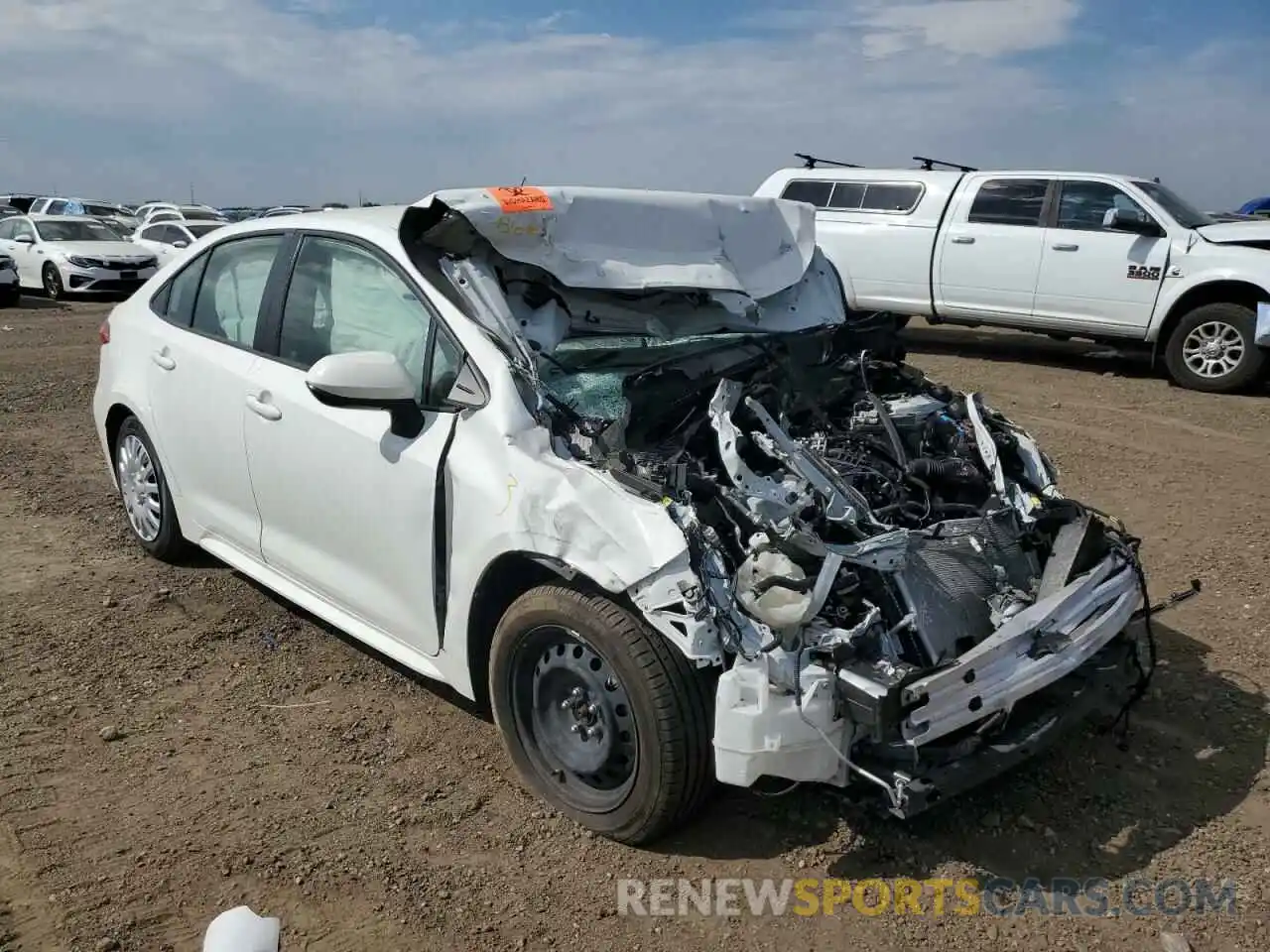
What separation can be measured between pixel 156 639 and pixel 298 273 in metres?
1.71

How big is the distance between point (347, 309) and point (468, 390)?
0.79 meters

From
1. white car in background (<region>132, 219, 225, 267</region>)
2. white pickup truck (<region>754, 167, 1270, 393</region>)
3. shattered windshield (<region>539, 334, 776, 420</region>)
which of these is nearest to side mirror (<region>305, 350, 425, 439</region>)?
shattered windshield (<region>539, 334, 776, 420</region>)

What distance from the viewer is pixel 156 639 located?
4.29m

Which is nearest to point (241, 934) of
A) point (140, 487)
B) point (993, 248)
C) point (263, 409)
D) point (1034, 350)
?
point (263, 409)

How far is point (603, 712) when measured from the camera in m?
2.91

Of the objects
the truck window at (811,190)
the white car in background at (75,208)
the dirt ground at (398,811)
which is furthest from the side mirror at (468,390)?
the white car in background at (75,208)

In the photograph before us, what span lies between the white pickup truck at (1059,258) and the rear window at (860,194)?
1 centimetres

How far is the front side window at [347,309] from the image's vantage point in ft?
11.3

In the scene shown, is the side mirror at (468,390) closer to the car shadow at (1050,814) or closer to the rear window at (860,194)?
the car shadow at (1050,814)

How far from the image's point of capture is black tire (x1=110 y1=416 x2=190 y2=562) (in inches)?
186

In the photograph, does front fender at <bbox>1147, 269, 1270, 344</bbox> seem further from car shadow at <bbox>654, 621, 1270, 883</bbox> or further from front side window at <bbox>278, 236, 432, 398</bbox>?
front side window at <bbox>278, 236, 432, 398</bbox>

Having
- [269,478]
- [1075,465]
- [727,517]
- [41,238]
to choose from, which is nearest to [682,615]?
[727,517]

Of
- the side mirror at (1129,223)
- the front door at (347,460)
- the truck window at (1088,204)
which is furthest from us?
the truck window at (1088,204)

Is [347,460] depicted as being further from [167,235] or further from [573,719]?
[167,235]
